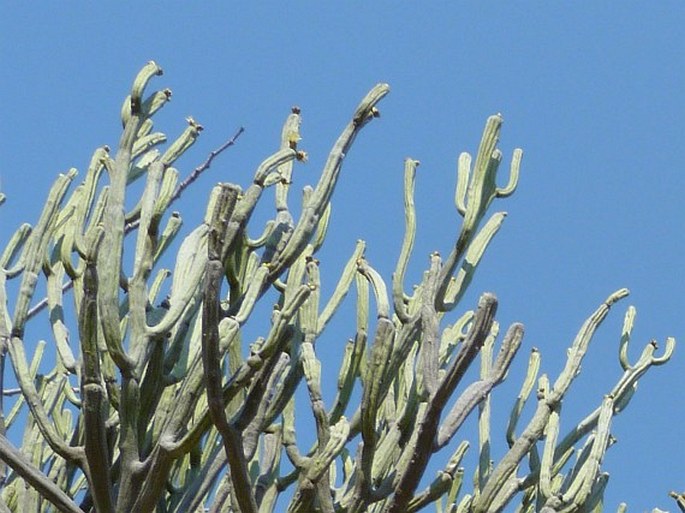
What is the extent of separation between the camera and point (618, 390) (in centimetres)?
382

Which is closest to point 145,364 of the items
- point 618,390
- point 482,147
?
point 482,147

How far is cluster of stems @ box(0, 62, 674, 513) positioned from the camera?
3164 mm

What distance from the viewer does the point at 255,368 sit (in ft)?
10.5

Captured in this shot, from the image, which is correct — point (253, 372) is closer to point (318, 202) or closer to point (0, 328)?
point (318, 202)

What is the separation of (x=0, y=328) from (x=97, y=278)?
67cm

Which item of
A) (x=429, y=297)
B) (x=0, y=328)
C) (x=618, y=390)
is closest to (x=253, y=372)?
(x=429, y=297)

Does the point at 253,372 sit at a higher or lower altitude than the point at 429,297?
lower

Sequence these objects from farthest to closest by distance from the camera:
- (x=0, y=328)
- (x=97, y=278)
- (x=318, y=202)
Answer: (x=0, y=328) < (x=318, y=202) < (x=97, y=278)

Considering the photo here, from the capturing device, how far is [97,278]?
10.1ft

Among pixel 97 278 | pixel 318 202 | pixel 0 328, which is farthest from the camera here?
pixel 0 328

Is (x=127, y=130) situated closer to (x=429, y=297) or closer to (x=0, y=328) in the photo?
(x=0, y=328)

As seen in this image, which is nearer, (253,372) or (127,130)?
(253,372)

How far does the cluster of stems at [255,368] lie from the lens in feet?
10.4

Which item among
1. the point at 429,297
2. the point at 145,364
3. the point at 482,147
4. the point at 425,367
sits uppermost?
the point at 482,147
